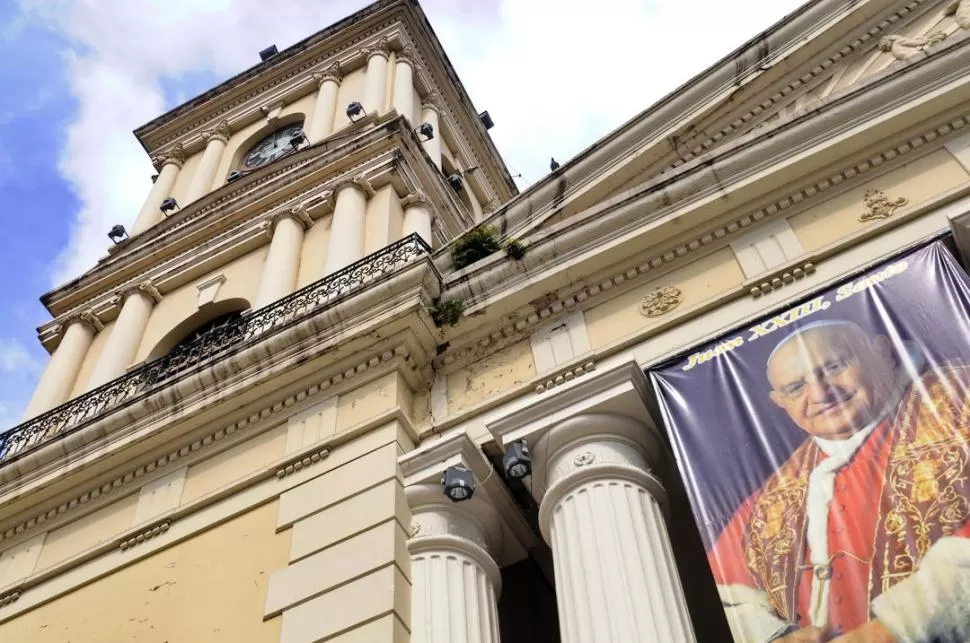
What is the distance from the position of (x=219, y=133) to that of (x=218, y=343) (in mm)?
12929

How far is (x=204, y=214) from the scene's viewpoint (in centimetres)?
1994

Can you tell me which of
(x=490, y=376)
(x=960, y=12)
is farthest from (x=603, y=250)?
(x=960, y=12)

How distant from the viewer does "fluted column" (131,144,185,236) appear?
898 inches

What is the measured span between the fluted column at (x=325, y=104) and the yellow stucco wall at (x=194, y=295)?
4218mm

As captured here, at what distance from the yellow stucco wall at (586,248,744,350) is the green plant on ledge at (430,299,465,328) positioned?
55.4 inches

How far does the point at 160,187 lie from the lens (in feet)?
79.6

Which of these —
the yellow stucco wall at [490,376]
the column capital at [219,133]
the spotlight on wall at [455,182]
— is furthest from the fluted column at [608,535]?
the column capital at [219,133]

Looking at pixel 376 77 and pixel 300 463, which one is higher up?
pixel 376 77

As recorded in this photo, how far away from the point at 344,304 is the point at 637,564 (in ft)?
15.4

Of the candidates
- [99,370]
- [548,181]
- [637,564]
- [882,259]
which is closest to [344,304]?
[548,181]

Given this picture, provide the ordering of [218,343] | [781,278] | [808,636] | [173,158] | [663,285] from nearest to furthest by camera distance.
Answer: [808,636]
[781,278]
[663,285]
[218,343]
[173,158]

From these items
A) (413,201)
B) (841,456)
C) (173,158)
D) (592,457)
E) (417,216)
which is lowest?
(841,456)

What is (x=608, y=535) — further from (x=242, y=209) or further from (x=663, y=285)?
(x=242, y=209)

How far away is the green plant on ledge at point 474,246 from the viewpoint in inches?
481
